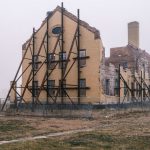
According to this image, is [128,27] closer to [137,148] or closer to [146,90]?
[146,90]

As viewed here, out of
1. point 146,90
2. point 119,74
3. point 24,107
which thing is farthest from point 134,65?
point 24,107

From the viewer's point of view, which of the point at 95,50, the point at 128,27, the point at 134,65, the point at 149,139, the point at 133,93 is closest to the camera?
the point at 149,139

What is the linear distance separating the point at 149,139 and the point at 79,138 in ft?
11.6

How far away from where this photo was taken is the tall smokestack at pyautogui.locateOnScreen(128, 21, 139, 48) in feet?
210

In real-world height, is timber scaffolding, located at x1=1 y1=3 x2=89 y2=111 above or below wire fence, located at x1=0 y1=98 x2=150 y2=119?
above

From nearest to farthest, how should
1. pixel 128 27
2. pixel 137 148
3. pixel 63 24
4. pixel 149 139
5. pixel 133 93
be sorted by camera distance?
pixel 137 148 → pixel 149 139 → pixel 63 24 → pixel 133 93 → pixel 128 27

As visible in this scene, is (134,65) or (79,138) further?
(134,65)

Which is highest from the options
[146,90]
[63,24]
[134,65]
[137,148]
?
[63,24]

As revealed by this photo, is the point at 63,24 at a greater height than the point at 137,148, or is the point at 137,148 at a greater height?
the point at 63,24

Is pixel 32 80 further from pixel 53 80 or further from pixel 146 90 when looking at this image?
pixel 146 90

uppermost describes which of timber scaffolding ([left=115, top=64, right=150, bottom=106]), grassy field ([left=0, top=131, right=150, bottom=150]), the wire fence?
timber scaffolding ([left=115, top=64, right=150, bottom=106])

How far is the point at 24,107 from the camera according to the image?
44.2 m

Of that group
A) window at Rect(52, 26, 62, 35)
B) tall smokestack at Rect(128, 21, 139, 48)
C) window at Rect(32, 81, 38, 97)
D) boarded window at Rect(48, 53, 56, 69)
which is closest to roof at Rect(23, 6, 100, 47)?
window at Rect(52, 26, 62, 35)

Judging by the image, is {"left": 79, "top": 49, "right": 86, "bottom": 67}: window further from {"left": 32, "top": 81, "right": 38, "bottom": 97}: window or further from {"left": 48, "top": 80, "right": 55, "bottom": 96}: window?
{"left": 32, "top": 81, "right": 38, "bottom": 97}: window
